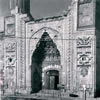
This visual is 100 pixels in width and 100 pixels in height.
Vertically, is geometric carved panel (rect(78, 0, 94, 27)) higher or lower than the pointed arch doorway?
higher

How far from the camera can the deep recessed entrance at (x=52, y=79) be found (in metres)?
A: 36.3

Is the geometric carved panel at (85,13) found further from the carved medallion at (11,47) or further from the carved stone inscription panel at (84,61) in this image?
the carved medallion at (11,47)

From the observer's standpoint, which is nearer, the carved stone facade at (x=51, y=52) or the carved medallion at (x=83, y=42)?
the carved medallion at (x=83, y=42)

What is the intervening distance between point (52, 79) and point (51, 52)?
4360 millimetres

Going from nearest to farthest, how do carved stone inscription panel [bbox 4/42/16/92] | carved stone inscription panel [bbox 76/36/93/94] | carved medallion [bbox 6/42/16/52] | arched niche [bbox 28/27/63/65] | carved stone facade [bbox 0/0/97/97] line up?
carved stone inscription panel [bbox 76/36/93/94] < carved stone facade [bbox 0/0/97/97] < arched niche [bbox 28/27/63/65] < carved stone inscription panel [bbox 4/42/16/92] < carved medallion [bbox 6/42/16/52]

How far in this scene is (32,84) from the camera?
37062mm

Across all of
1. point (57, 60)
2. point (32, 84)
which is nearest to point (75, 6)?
point (57, 60)

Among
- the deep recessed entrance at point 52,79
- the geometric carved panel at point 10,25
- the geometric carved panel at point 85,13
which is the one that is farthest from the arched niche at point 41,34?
the geometric carved panel at point 10,25

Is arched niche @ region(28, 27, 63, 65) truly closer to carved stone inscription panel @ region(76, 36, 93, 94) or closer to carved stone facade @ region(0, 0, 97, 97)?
carved stone facade @ region(0, 0, 97, 97)

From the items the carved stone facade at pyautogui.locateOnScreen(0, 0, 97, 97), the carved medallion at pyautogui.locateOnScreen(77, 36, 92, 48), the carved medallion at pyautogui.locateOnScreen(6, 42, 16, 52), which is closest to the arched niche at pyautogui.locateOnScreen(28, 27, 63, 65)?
the carved stone facade at pyautogui.locateOnScreen(0, 0, 97, 97)

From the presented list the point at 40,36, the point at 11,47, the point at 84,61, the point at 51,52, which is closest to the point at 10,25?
the point at 11,47

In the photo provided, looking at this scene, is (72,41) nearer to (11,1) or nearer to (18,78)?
(18,78)

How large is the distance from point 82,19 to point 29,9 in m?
14.7

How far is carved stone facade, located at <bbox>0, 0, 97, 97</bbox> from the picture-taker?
31.5m
